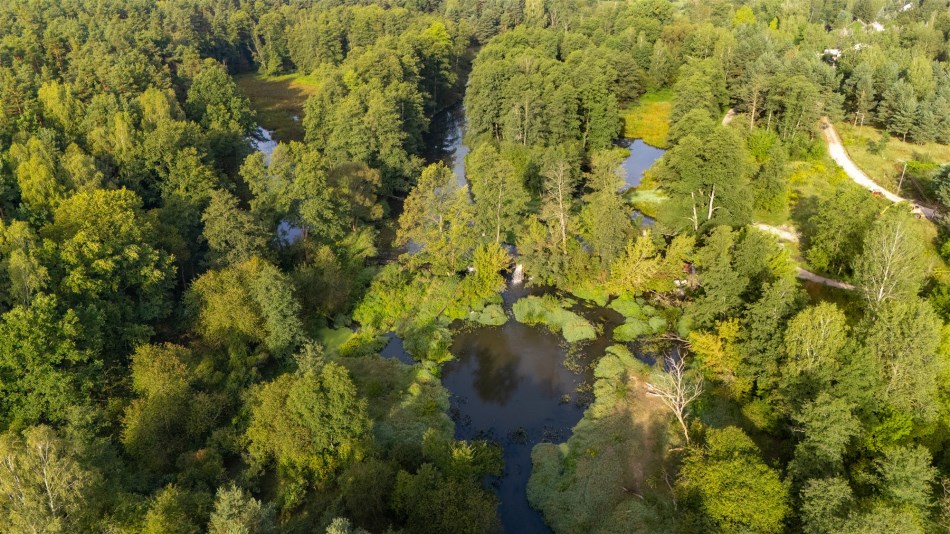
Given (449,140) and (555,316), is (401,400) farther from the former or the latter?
(449,140)

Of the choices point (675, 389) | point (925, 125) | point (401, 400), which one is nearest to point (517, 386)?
point (401, 400)

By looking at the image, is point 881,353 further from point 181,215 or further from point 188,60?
point 188,60

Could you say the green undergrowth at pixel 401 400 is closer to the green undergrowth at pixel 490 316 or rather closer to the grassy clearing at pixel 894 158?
the green undergrowth at pixel 490 316

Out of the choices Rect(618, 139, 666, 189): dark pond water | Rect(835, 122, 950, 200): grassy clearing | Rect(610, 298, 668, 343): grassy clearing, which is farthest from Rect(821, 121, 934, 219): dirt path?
Rect(610, 298, 668, 343): grassy clearing

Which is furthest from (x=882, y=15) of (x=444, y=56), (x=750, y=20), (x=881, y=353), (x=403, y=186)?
(x=881, y=353)

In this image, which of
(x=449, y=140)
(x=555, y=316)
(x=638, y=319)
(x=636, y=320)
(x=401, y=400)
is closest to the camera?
(x=401, y=400)

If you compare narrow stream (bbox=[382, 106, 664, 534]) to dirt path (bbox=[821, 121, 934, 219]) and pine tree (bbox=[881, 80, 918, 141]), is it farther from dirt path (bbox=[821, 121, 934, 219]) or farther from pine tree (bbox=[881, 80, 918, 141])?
pine tree (bbox=[881, 80, 918, 141])
